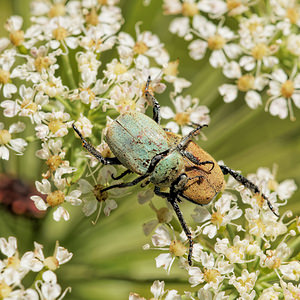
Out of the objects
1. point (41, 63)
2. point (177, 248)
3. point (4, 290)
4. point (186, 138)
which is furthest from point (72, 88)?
point (4, 290)

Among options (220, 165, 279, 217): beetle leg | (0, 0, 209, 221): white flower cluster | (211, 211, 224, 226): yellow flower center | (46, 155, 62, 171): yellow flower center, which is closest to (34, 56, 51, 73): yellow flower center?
(0, 0, 209, 221): white flower cluster

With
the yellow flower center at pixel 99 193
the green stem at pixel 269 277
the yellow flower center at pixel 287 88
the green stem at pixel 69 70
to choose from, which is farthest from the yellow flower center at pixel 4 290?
the yellow flower center at pixel 287 88

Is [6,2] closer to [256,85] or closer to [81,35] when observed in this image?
[81,35]

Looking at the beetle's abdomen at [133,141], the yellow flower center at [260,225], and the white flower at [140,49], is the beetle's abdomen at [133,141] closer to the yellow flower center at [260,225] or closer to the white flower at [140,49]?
the white flower at [140,49]

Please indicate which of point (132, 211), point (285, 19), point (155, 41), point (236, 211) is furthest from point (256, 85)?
point (132, 211)

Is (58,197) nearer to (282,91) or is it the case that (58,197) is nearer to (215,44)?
(215,44)

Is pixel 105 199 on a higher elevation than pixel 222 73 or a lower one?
lower
